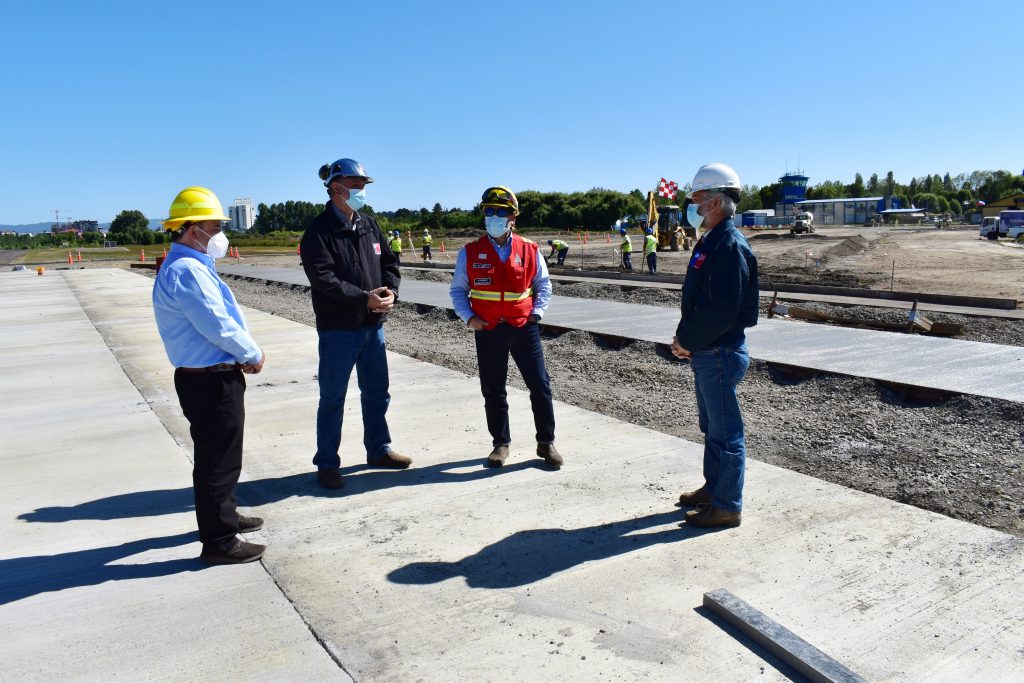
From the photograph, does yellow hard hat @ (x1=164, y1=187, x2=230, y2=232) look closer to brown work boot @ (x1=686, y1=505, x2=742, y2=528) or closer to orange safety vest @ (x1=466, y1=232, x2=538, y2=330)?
orange safety vest @ (x1=466, y1=232, x2=538, y2=330)

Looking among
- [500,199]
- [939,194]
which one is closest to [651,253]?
[500,199]

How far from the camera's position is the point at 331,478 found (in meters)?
4.80

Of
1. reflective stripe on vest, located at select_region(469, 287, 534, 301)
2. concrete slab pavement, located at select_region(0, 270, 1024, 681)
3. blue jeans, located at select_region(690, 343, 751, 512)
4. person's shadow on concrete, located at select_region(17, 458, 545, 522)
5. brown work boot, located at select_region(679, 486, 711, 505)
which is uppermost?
reflective stripe on vest, located at select_region(469, 287, 534, 301)

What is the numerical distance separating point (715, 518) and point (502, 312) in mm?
1869

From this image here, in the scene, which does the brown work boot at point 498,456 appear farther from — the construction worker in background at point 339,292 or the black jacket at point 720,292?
the black jacket at point 720,292

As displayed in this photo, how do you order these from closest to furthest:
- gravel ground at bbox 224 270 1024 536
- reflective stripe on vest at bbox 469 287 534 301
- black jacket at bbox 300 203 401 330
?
black jacket at bbox 300 203 401 330 < gravel ground at bbox 224 270 1024 536 < reflective stripe on vest at bbox 469 287 534 301

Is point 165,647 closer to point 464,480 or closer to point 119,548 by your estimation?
point 119,548

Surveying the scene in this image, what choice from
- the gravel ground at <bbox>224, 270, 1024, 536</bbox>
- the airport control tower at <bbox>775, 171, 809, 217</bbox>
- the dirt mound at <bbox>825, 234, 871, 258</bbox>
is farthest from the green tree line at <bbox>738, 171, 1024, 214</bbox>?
the gravel ground at <bbox>224, 270, 1024, 536</bbox>

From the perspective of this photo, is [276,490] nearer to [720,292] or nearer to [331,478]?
[331,478]

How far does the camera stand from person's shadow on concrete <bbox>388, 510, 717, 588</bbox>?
359 cm

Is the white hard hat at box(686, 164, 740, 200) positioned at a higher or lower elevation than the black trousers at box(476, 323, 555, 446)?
higher

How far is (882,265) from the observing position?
2748cm

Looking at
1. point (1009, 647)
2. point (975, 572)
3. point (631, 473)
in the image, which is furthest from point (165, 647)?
point (975, 572)

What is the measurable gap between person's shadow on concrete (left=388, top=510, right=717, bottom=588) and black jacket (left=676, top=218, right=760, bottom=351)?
3.24 ft
